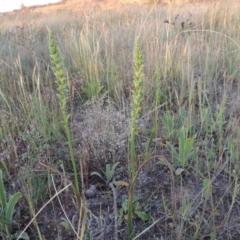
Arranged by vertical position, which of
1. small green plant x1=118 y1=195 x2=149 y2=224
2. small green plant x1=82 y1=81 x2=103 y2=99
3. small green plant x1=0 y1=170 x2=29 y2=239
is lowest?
small green plant x1=118 y1=195 x2=149 y2=224

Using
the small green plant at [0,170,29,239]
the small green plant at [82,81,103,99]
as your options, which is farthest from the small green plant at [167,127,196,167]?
the small green plant at [82,81,103,99]

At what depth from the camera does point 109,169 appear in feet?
4.56

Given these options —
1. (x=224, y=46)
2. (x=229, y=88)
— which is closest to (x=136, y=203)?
(x=229, y=88)

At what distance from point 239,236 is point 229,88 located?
123 cm

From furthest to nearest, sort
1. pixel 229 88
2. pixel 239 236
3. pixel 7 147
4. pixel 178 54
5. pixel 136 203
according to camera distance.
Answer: pixel 178 54
pixel 229 88
pixel 7 147
pixel 136 203
pixel 239 236

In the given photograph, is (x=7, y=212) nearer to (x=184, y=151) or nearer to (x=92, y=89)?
(x=184, y=151)

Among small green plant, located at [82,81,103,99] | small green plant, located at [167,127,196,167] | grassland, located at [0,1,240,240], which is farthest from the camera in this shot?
small green plant, located at [82,81,103,99]

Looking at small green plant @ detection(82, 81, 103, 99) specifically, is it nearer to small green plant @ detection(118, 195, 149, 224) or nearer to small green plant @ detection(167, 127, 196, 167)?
small green plant @ detection(167, 127, 196, 167)

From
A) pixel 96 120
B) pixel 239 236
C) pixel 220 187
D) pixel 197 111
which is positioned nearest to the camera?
pixel 239 236

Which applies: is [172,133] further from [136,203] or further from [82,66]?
[82,66]

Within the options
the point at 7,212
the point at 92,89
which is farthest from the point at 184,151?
the point at 92,89

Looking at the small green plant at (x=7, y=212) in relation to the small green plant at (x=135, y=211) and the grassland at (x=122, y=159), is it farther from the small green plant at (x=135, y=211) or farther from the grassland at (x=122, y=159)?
the small green plant at (x=135, y=211)

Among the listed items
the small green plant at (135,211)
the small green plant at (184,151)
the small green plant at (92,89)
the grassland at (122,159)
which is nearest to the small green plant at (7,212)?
the grassland at (122,159)

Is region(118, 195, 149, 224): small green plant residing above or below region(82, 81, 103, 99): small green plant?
below
